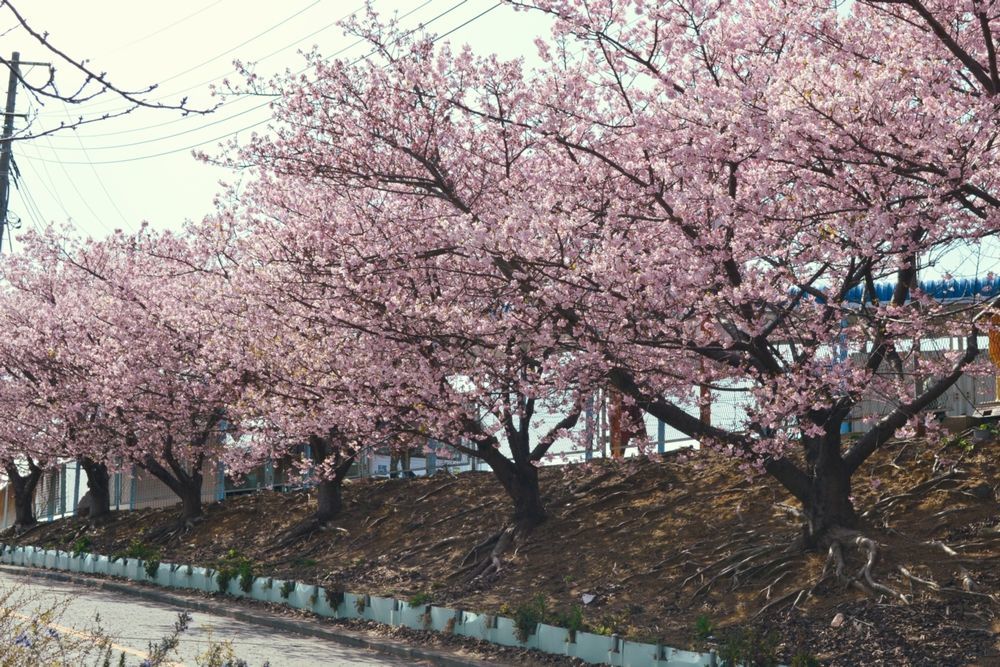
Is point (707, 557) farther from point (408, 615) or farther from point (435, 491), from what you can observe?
point (435, 491)

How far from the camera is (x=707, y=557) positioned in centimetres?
1387

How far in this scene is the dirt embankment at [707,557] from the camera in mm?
10617

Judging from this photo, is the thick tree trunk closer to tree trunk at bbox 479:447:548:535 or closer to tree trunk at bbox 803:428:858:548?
tree trunk at bbox 479:447:548:535

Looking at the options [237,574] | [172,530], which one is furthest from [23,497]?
[237,574]

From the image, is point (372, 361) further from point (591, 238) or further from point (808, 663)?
point (808, 663)

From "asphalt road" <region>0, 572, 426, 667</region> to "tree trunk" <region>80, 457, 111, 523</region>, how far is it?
12.3 meters

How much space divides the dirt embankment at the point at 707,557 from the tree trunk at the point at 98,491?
32.3 ft

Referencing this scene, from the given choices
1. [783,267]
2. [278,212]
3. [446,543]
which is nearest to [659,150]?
[783,267]

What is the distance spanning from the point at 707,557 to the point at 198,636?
647cm

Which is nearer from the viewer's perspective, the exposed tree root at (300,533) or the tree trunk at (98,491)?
the exposed tree root at (300,533)

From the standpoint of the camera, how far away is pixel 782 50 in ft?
39.2

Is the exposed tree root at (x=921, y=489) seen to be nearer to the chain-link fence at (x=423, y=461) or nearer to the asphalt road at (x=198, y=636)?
the chain-link fence at (x=423, y=461)

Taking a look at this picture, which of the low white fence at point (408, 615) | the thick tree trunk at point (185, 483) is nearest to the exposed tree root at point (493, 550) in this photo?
the low white fence at point (408, 615)

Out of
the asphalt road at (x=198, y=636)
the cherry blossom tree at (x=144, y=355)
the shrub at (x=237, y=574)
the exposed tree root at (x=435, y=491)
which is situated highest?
the cherry blossom tree at (x=144, y=355)
